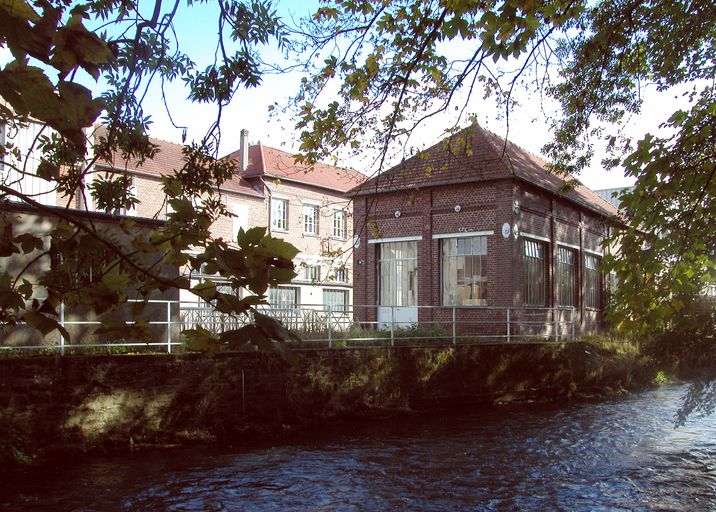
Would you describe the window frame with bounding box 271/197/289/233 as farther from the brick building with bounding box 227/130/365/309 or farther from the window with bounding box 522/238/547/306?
the window with bounding box 522/238/547/306

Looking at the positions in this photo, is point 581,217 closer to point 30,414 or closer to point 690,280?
point 690,280

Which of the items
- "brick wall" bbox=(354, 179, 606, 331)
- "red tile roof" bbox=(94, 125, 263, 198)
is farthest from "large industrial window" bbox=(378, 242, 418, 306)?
"red tile roof" bbox=(94, 125, 263, 198)

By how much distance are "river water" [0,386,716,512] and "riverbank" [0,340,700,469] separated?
0.65 metres

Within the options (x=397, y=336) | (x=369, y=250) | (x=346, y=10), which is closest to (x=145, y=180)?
(x=369, y=250)

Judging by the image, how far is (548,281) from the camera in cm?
2166

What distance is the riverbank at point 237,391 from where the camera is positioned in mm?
10500

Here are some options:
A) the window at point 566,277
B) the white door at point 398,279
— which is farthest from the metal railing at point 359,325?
the window at point 566,277

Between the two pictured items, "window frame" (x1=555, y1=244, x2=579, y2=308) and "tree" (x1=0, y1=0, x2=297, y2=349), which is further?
"window frame" (x1=555, y1=244, x2=579, y2=308)

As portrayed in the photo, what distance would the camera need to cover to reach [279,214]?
3058 cm

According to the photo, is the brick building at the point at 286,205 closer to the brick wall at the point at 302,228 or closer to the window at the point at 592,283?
the brick wall at the point at 302,228

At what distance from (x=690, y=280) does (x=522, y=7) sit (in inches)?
175

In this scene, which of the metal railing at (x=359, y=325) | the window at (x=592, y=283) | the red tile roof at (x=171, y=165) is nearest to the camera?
the metal railing at (x=359, y=325)

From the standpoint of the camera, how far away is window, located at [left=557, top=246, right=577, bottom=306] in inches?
894

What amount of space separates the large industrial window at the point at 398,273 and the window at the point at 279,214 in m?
9.82
